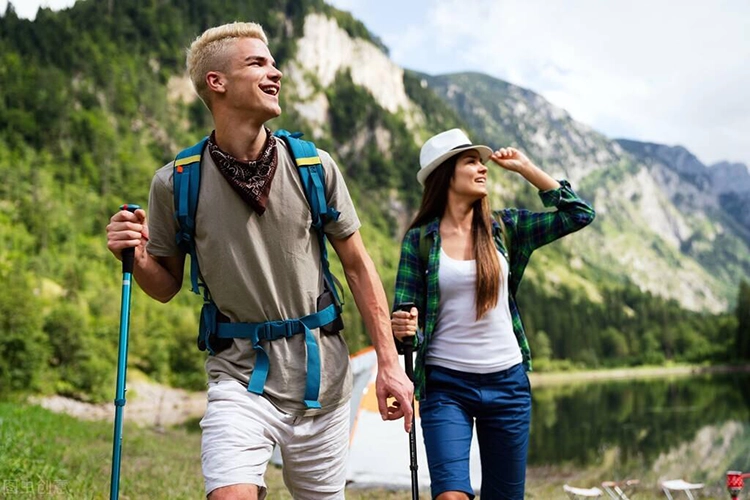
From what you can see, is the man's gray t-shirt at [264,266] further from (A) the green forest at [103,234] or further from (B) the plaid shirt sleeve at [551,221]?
(A) the green forest at [103,234]

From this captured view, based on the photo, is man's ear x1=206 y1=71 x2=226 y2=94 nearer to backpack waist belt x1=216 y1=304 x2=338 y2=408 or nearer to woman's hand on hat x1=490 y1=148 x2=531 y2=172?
backpack waist belt x1=216 y1=304 x2=338 y2=408

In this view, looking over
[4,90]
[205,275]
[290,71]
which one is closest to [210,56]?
[205,275]

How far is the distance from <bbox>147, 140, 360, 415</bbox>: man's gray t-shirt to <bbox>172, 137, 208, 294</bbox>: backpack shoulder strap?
33 mm

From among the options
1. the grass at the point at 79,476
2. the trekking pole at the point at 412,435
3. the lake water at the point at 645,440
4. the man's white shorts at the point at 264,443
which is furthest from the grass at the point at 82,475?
the lake water at the point at 645,440

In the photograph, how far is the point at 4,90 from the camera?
14000 cm

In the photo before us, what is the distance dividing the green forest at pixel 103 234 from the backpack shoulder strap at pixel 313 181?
51.9m

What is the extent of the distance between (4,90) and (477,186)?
152m

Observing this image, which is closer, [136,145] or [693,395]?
[693,395]

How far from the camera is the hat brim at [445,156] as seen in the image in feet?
16.7

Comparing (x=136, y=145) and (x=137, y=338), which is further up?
(x=136, y=145)

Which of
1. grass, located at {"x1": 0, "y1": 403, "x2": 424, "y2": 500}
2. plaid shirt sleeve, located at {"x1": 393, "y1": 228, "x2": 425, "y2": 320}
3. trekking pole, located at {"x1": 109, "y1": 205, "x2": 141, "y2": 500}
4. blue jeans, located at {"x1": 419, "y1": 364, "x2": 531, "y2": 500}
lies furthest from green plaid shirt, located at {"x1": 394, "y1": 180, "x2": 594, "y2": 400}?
grass, located at {"x1": 0, "y1": 403, "x2": 424, "y2": 500}

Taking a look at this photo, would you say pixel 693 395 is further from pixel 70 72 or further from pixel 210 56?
pixel 70 72

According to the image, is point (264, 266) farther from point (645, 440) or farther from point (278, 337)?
point (645, 440)

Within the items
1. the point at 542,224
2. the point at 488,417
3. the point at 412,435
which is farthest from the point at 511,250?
the point at 412,435
